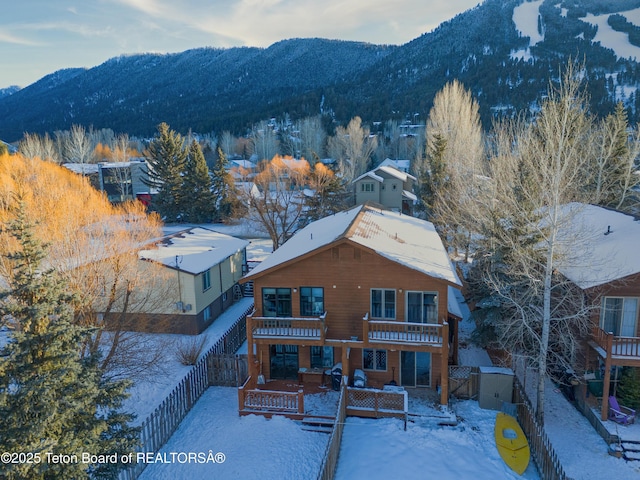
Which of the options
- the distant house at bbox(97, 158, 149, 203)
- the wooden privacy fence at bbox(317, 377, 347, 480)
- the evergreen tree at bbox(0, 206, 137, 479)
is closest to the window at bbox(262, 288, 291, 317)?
the wooden privacy fence at bbox(317, 377, 347, 480)

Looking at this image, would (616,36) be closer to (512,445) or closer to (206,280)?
(206,280)

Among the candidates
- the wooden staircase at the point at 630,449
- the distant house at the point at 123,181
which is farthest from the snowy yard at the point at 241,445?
the distant house at the point at 123,181

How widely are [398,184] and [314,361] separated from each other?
37.4 meters

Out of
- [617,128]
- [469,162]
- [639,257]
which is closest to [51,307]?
[639,257]

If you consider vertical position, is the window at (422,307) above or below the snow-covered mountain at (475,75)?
below

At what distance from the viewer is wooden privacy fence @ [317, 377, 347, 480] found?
439 inches

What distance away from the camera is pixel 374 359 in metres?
17.2

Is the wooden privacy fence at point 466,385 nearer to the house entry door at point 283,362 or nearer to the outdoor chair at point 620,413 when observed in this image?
the outdoor chair at point 620,413

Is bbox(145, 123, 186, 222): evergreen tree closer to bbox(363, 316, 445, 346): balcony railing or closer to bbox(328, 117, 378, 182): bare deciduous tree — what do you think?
bbox(328, 117, 378, 182): bare deciduous tree

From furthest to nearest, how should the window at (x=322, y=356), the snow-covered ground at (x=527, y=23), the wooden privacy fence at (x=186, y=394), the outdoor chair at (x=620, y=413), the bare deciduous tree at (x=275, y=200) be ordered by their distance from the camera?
the snow-covered ground at (x=527, y=23) → the bare deciduous tree at (x=275, y=200) → the window at (x=322, y=356) → the outdoor chair at (x=620, y=413) → the wooden privacy fence at (x=186, y=394)

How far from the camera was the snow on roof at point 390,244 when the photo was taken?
648 inches

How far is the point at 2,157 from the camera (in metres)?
40.6

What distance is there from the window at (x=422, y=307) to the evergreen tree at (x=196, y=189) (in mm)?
43252

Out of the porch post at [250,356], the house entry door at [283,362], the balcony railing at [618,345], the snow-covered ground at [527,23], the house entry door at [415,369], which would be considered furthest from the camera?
the snow-covered ground at [527,23]
